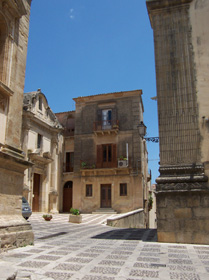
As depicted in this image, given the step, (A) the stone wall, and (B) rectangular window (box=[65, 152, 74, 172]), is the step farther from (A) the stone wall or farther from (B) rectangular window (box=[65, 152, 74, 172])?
(A) the stone wall

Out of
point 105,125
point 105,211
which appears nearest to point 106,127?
point 105,125

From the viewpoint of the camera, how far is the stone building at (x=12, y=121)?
640 centimetres

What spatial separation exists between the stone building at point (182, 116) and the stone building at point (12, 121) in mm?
3926

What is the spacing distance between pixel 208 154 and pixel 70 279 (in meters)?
5.64

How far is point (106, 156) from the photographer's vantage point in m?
26.4

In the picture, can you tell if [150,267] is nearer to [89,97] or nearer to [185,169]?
[185,169]

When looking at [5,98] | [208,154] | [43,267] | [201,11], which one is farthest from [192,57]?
[43,267]

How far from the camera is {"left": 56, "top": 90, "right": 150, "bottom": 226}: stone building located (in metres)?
25.0

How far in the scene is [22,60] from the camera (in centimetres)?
800

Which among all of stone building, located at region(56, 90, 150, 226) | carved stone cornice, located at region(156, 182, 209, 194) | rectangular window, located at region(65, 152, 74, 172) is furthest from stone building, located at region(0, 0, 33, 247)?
rectangular window, located at region(65, 152, 74, 172)

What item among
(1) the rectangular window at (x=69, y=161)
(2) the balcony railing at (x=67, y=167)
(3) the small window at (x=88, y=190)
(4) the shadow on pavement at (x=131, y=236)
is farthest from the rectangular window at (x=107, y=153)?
(4) the shadow on pavement at (x=131, y=236)

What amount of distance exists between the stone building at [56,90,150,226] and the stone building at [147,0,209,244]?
1643 cm

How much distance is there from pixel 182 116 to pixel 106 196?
18.2 meters

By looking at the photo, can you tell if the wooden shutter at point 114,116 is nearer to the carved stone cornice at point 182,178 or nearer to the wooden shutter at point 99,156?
the wooden shutter at point 99,156
